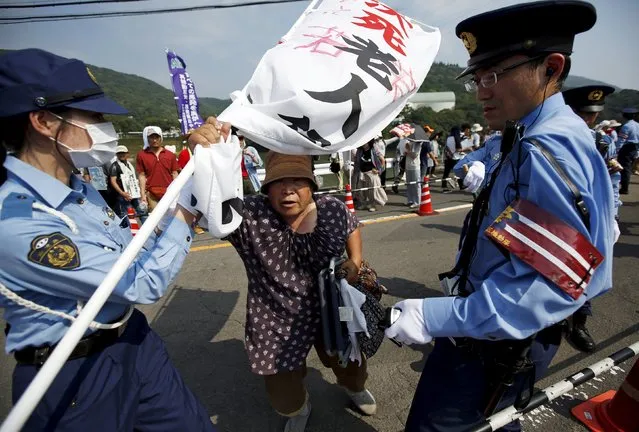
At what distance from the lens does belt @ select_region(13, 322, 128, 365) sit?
1313 millimetres

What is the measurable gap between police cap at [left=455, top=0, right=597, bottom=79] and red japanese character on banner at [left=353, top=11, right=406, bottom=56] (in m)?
0.51

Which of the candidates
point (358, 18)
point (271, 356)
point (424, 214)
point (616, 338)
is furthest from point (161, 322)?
point (424, 214)

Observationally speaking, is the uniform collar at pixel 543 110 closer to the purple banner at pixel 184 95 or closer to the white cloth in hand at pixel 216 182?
the white cloth in hand at pixel 216 182

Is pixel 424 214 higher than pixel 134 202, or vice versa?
pixel 134 202

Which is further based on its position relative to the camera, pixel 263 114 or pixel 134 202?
pixel 134 202

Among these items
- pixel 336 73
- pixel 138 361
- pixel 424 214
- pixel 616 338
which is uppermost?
pixel 336 73

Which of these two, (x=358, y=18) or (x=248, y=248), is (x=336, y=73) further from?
(x=248, y=248)

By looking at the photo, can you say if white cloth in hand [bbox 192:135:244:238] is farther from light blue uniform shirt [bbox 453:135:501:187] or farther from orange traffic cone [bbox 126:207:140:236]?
orange traffic cone [bbox 126:207:140:236]

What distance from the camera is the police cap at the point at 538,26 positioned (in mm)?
1235

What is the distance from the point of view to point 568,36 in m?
1.27

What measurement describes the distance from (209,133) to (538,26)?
4.29ft

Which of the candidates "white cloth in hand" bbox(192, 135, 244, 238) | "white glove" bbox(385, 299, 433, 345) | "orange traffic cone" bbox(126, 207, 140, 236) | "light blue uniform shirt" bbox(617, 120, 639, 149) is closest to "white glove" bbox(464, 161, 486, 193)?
"white glove" bbox(385, 299, 433, 345)

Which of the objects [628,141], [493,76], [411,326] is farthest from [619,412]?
[628,141]

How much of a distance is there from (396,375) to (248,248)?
173 centimetres
